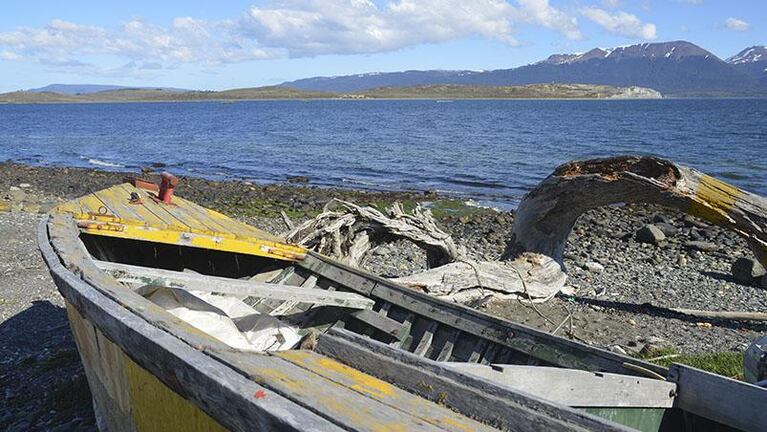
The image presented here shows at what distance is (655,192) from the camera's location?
9.11m

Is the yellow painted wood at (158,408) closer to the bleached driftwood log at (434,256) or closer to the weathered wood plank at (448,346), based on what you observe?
the weathered wood plank at (448,346)

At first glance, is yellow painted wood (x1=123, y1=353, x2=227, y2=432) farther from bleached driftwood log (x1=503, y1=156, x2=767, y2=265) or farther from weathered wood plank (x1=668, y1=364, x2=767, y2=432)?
bleached driftwood log (x1=503, y1=156, x2=767, y2=265)

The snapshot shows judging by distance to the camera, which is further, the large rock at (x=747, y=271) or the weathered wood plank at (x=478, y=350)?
the large rock at (x=747, y=271)

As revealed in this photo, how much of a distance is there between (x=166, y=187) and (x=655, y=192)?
622 centimetres

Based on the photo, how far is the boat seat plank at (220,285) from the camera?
5777 mm

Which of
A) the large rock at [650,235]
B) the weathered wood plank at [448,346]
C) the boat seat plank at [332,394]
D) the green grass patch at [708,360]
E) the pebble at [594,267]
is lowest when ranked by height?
the large rock at [650,235]

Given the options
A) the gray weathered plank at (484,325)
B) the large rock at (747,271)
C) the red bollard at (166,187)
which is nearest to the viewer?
the gray weathered plank at (484,325)

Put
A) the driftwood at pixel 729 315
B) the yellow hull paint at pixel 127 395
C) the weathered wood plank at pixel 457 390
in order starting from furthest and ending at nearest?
the driftwood at pixel 729 315
the yellow hull paint at pixel 127 395
the weathered wood plank at pixel 457 390

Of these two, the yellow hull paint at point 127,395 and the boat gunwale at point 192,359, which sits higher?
the boat gunwale at point 192,359

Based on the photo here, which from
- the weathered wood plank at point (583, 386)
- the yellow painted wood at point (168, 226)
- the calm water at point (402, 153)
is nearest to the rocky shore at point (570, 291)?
the yellow painted wood at point (168, 226)

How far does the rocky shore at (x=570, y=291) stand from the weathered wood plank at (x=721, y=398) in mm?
3239

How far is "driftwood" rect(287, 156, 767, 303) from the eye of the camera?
9.10 m

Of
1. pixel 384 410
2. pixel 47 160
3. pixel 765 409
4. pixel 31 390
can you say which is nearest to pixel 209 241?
pixel 31 390

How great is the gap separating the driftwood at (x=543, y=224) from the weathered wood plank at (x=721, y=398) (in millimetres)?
4678
